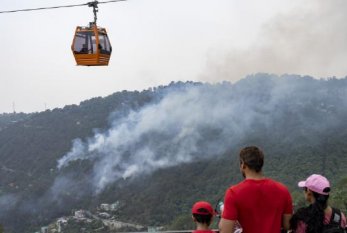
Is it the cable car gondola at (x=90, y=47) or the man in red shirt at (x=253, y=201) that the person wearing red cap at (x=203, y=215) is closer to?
the man in red shirt at (x=253, y=201)

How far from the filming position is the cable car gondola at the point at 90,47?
12.9 meters

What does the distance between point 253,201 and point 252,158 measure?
0.89ft

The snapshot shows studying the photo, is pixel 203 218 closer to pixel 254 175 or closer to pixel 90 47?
pixel 254 175

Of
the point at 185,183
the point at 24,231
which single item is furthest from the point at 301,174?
the point at 24,231

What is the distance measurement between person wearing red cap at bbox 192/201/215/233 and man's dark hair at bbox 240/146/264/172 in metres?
0.51

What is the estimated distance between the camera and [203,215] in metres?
3.69

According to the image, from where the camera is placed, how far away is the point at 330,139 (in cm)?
7700

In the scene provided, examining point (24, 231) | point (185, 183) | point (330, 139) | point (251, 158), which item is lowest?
point (24, 231)

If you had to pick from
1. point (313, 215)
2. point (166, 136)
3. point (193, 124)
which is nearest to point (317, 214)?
point (313, 215)

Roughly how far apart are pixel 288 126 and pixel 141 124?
1230 inches

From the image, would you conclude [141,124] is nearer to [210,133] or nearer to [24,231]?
[210,133]

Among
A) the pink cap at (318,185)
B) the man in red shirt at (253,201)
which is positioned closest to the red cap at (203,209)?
the man in red shirt at (253,201)

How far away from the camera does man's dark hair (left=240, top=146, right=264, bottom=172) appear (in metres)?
3.33

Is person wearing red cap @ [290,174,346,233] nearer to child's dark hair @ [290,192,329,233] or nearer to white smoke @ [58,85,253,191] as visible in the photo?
child's dark hair @ [290,192,329,233]
